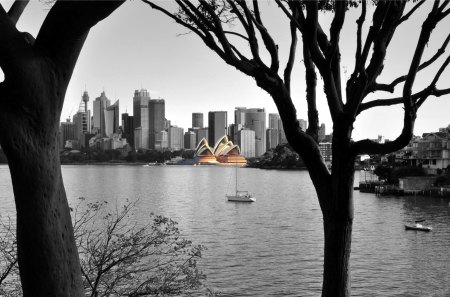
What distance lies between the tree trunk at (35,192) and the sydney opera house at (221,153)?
544ft

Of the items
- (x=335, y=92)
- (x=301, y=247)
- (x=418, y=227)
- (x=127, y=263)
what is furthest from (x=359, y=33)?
(x=418, y=227)

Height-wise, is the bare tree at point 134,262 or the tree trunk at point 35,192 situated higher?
the tree trunk at point 35,192

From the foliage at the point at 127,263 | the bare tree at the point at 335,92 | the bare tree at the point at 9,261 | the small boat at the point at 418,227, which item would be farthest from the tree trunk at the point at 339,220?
the small boat at the point at 418,227

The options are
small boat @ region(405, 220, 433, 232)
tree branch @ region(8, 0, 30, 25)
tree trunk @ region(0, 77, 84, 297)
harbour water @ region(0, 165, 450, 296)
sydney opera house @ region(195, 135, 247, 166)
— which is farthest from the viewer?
sydney opera house @ region(195, 135, 247, 166)

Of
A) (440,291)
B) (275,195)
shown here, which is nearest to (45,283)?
(440,291)

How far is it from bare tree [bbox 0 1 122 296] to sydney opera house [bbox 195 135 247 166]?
6522 inches

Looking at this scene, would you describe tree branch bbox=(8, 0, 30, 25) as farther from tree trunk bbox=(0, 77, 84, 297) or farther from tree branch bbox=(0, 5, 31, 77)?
tree trunk bbox=(0, 77, 84, 297)

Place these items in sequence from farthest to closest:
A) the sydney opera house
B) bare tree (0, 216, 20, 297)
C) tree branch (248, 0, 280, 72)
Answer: the sydney opera house < bare tree (0, 216, 20, 297) < tree branch (248, 0, 280, 72)

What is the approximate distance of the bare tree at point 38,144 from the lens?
82.6 inches

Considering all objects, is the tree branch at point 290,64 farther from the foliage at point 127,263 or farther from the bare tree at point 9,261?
the bare tree at point 9,261

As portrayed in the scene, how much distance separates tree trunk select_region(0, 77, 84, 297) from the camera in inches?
82.5

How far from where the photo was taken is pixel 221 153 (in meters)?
174

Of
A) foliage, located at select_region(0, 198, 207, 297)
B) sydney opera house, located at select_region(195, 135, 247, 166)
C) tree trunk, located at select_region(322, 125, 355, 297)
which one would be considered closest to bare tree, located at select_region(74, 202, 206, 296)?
foliage, located at select_region(0, 198, 207, 297)

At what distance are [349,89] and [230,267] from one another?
17.8m
